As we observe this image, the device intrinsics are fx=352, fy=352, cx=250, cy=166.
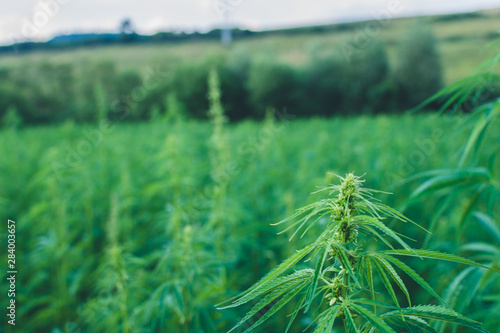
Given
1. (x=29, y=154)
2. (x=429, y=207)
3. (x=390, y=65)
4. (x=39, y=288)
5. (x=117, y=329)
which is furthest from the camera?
(x=390, y=65)

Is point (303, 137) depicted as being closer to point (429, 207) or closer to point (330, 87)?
point (429, 207)

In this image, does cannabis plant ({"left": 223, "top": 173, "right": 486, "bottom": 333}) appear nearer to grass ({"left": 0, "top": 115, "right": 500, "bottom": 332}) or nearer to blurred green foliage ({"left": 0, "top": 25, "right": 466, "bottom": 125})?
grass ({"left": 0, "top": 115, "right": 500, "bottom": 332})

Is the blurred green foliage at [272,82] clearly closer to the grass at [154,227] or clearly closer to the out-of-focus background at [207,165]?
the out-of-focus background at [207,165]

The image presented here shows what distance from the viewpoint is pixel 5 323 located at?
363 cm

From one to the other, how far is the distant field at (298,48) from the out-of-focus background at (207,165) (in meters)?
0.19

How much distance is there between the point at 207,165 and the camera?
6.45 metres

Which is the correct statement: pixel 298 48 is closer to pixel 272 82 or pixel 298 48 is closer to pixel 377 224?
pixel 272 82

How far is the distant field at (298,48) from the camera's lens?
960 inches

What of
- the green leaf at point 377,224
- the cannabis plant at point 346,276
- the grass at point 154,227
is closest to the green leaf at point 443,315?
the cannabis plant at point 346,276

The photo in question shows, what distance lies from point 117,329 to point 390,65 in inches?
1139

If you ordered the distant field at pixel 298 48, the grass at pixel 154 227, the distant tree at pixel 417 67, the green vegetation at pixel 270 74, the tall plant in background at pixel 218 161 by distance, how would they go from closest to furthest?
1. the grass at pixel 154 227
2. the tall plant in background at pixel 218 161
3. the green vegetation at pixel 270 74
4. the distant field at pixel 298 48
5. the distant tree at pixel 417 67

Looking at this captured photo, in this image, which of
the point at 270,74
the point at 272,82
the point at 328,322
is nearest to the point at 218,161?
the point at 328,322

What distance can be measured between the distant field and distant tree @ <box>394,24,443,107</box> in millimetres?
931

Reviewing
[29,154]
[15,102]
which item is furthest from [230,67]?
[29,154]
